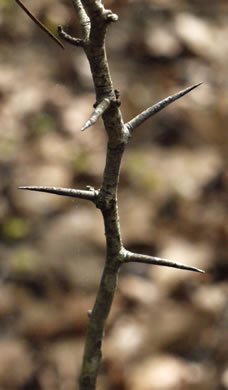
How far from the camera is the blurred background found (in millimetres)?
931

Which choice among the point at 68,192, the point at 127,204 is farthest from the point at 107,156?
the point at 127,204

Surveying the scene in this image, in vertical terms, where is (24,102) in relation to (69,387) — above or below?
above

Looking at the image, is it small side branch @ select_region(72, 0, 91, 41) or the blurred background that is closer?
small side branch @ select_region(72, 0, 91, 41)

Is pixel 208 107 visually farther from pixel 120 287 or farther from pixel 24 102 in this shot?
pixel 120 287

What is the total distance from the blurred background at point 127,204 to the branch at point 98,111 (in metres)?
0.61

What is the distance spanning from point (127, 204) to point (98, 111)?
3.13 ft

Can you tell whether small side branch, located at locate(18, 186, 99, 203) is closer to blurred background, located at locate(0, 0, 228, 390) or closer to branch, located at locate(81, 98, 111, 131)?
branch, located at locate(81, 98, 111, 131)

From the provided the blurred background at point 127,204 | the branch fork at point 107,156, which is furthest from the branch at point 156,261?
the blurred background at point 127,204

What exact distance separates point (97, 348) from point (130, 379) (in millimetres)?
513

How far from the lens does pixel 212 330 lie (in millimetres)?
966

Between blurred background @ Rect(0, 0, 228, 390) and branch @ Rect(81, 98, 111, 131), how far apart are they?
0.61 metres

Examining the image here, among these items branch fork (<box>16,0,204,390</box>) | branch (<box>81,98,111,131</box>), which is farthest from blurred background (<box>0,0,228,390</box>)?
branch (<box>81,98,111,131</box>)

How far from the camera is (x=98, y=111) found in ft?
0.92

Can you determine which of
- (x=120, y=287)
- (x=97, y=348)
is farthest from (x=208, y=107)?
(x=97, y=348)
